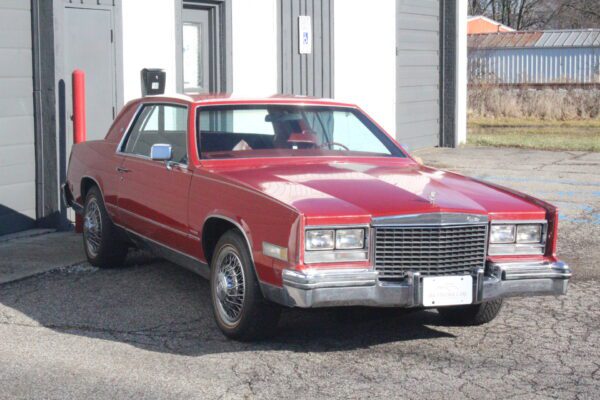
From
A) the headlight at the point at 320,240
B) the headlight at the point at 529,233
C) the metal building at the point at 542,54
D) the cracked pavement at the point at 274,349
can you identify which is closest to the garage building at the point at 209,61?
the cracked pavement at the point at 274,349

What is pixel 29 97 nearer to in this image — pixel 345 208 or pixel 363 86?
pixel 345 208

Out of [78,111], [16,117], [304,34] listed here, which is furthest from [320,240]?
[304,34]

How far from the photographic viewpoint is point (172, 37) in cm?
1288

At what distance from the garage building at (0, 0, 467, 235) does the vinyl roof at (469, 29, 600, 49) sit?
86.0 feet

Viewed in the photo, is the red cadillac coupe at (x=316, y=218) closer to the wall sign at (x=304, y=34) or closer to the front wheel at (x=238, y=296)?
the front wheel at (x=238, y=296)

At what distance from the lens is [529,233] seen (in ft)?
22.0

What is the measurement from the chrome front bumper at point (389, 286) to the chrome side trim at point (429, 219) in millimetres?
292

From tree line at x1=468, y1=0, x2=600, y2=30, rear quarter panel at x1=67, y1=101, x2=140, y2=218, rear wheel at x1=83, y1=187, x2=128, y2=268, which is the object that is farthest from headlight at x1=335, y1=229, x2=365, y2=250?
tree line at x1=468, y1=0, x2=600, y2=30

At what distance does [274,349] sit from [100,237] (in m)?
2.83

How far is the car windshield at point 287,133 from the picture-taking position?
7.75 m

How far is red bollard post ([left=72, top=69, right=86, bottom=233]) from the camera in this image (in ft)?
35.1

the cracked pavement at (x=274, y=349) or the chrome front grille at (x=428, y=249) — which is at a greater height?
the chrome front grille at (x=428, y=249)

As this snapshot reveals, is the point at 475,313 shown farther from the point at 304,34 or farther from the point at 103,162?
the point at 304,34

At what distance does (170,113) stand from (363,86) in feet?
29.5
